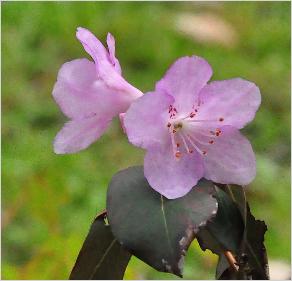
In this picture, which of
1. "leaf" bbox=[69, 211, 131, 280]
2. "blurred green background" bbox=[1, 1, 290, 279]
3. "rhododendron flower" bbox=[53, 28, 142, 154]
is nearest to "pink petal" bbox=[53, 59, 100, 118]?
"rhododendron flower" bbox=[53, 28, 142, 154]

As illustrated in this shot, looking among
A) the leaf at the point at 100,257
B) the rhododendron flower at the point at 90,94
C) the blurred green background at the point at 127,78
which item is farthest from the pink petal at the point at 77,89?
the blurred green background at the point at 127,78

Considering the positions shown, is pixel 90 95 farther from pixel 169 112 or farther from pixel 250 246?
pixel 250 246

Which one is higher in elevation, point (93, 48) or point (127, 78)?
point (93, 48)

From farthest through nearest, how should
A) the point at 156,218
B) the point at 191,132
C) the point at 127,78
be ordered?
the point at 127,78
the point at 191,132
the point at 156,218

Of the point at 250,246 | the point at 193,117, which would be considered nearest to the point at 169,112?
the point at 193,117

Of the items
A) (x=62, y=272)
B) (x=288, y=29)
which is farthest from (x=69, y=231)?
(x=288, y=29)

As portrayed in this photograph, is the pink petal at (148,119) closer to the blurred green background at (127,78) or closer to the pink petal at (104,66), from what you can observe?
the pink petal at (104,66)
